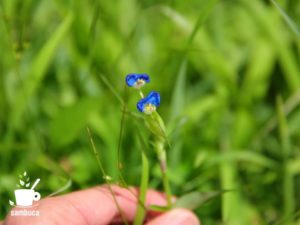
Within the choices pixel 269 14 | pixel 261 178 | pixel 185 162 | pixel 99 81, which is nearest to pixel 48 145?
pixel 99 81

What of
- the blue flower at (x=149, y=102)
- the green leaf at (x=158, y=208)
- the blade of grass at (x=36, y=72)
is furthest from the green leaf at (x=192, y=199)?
the blade of grass at (x=36, y=72)

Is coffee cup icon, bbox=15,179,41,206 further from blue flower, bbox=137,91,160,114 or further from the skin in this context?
blue flower, bbox=137,91,160,114

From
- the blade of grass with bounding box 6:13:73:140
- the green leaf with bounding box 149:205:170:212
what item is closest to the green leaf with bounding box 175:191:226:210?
the green leaf with bounding box 149:205:170:212

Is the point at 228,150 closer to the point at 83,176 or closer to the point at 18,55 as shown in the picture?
the point at 83,176

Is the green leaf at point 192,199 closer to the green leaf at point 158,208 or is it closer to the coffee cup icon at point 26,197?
the green leaf at point 158,208

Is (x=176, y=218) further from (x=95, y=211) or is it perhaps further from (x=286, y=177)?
(x=286, y=177)
